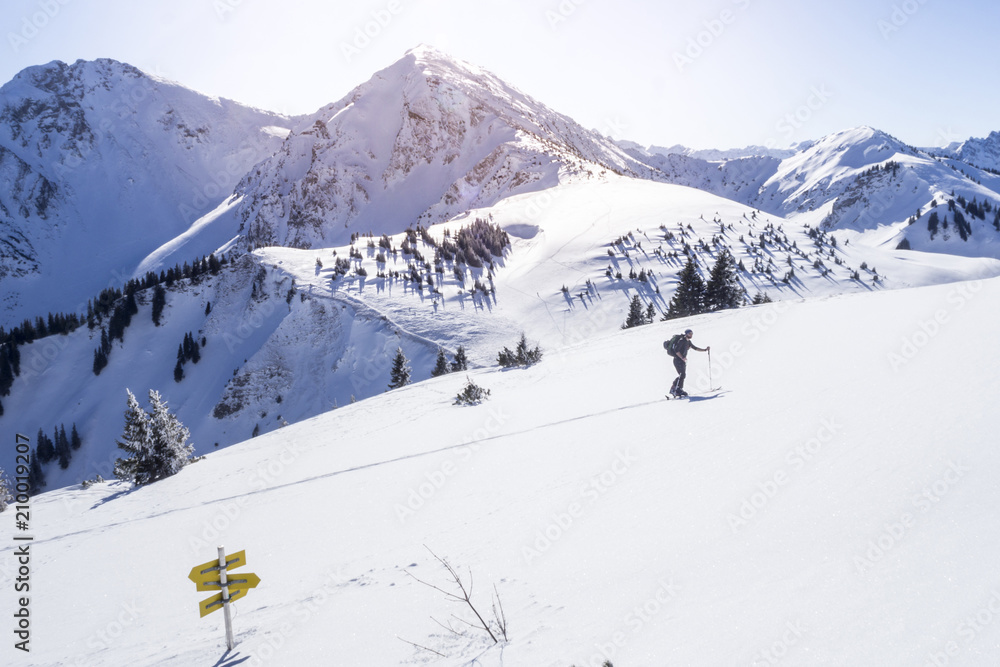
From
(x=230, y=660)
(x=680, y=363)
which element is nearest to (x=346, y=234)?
(x=680, y=363)

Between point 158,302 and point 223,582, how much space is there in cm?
5974

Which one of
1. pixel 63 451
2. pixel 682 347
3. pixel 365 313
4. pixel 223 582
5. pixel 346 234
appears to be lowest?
pixel 63 451

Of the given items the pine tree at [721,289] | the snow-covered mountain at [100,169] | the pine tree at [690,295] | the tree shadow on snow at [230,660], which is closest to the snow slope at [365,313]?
the pine tree at [690,295]

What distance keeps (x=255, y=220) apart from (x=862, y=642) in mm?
148683

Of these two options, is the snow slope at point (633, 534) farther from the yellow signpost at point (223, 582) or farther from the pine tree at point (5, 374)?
the pine tree at point (5, 374)

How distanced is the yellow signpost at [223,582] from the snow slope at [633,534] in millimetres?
394

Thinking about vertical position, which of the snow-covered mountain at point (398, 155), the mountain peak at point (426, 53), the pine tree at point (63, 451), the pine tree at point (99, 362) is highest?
the mountain peak at point (426, 53)

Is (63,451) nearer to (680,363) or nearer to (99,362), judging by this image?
(99,362)

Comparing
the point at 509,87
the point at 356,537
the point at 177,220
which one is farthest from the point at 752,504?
the point at 177,220

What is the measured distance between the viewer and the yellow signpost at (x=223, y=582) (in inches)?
177

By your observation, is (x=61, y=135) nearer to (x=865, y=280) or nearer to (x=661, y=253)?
(x=661, y=253)

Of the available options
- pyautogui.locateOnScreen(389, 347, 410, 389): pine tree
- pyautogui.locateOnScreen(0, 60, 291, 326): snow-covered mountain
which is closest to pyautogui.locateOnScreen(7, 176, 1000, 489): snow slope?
pyautogui.locateOnScreen(389, 347, 410, 389): pine tree

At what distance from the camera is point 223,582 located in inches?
184

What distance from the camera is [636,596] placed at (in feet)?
11.3
